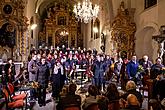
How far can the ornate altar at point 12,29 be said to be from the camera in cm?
2341

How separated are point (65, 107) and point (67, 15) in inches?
1338

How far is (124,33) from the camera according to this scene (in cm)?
2045

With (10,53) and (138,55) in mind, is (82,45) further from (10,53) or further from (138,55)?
(138,55)

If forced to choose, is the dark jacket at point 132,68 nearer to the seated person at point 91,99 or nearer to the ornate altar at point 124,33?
the seated person at point 91,99

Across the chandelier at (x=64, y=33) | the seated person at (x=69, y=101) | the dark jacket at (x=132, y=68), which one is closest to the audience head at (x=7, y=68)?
the dark jacket at (x=132, y=68)

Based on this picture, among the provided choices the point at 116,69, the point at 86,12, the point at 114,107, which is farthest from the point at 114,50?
the point at 114,107

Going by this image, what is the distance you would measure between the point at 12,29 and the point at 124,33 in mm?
8706

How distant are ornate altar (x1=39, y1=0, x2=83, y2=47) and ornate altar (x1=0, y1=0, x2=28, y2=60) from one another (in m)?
14.1

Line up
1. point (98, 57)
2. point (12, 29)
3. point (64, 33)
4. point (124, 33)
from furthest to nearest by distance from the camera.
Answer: point (64, 33)
point (12, 29)
point (124, 33)
point (98, 57)

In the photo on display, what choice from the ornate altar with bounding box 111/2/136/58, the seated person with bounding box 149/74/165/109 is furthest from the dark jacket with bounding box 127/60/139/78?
the ornate altar with bounding box 111/2/136/58

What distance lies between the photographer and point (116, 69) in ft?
49.9

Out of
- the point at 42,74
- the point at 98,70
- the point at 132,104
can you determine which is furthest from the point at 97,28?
the point at 132,104

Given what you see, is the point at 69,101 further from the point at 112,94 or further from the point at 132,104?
the point at 132,104

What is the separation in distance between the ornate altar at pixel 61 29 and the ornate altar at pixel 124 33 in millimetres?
17620
